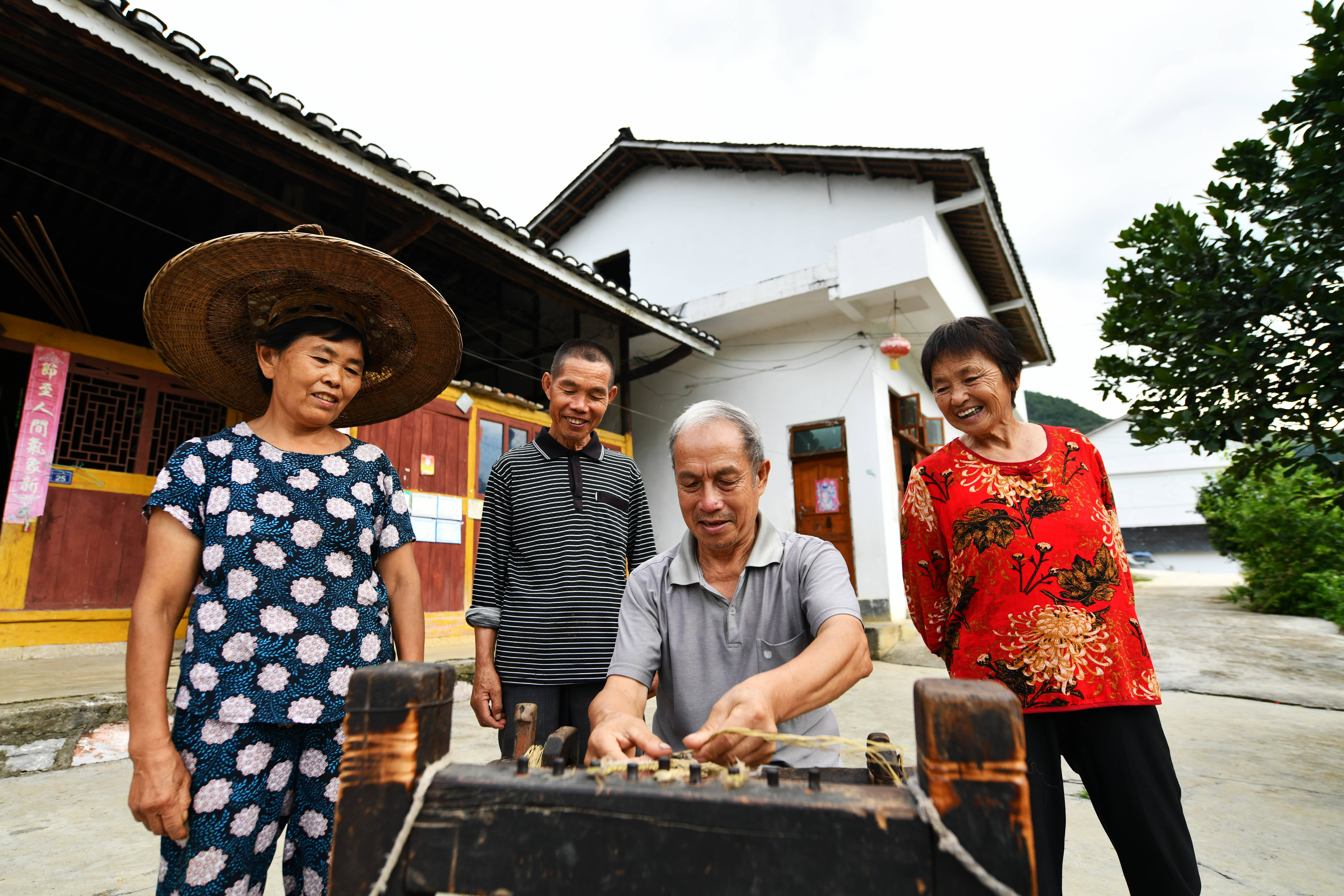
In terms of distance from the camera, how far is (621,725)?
1.14 m

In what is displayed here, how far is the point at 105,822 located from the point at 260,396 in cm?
198

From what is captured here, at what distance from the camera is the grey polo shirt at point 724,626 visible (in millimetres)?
1362

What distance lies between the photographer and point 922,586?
5.82ft

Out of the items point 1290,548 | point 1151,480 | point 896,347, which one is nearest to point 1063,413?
point 1151,480

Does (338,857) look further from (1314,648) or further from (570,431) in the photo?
(1314,648)

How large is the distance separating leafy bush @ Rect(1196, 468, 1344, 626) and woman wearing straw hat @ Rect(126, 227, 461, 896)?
9898 millimetres

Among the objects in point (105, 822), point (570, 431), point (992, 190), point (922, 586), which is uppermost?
point (992, 190)

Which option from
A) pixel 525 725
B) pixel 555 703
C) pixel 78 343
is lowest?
pixel 555 703

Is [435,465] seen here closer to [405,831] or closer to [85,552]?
[85,552]

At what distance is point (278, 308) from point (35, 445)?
14.5 ft

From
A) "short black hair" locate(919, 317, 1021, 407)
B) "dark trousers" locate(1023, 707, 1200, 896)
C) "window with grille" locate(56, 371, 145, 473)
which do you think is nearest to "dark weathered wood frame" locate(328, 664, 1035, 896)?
"dark trousers" locate(1023, 707, 1200, 896)

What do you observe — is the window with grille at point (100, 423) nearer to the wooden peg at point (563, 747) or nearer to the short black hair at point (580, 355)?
the short black hair at point (580, 355)

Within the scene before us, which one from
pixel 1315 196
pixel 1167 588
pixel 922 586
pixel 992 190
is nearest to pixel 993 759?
pixel 922 586

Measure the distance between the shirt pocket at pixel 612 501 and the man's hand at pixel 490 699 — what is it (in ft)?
2.06
